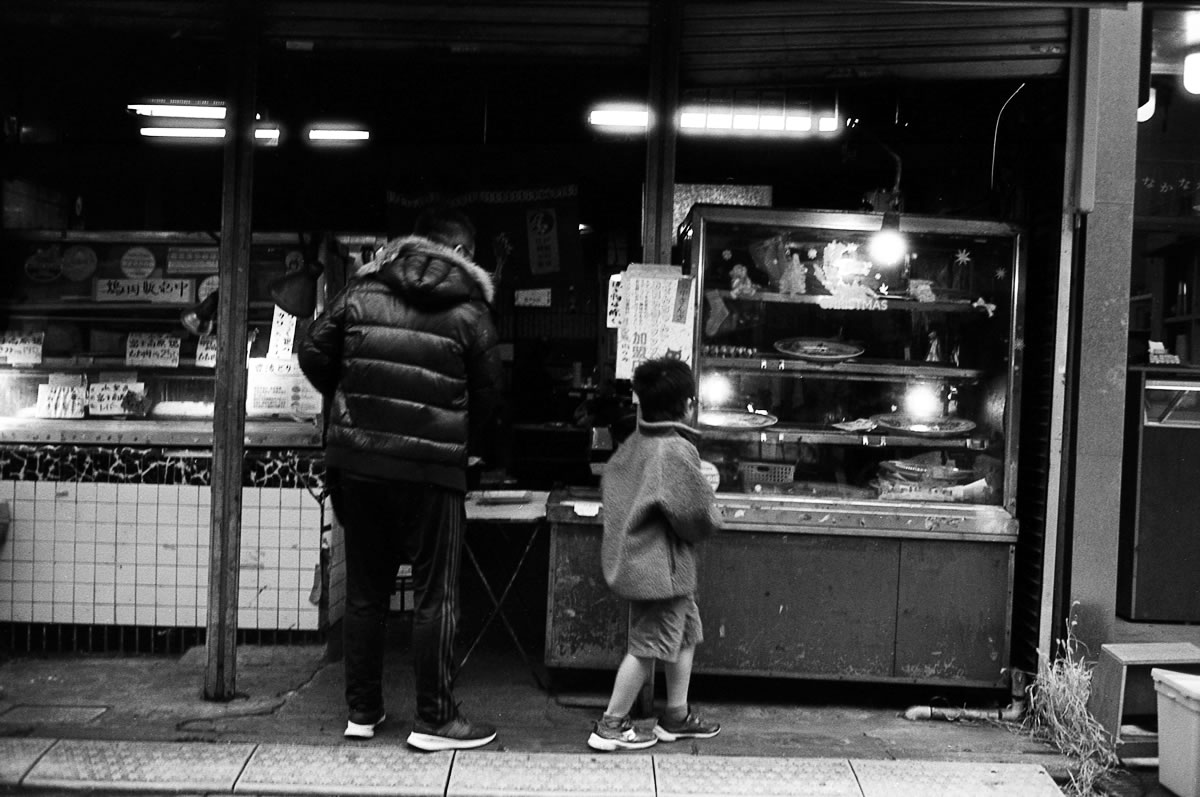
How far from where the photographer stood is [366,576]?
14.4ft

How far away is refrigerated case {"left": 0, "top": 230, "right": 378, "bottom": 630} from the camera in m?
5.85

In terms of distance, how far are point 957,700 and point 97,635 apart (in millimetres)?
4975

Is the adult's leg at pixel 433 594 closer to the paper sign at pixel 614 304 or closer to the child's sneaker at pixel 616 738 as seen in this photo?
the child's sneaker at pixel 616 738

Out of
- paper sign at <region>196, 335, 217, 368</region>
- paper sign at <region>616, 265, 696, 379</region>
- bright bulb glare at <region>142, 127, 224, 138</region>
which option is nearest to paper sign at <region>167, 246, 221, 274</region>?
paper sign at <region>196, 335, 217, 368</region>

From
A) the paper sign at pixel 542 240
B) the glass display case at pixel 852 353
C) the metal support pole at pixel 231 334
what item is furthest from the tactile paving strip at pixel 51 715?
the paper sign at pixel 542 240

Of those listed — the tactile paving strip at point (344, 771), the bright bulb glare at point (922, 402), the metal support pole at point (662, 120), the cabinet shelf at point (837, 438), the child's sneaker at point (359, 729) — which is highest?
the metal support pole at point (662, 120)

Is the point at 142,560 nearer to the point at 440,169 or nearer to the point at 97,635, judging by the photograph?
the point at 97,635

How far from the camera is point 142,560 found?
A: 5.86 meters

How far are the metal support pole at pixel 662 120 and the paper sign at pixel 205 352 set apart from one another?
305 cm

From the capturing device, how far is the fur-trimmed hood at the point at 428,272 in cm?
429

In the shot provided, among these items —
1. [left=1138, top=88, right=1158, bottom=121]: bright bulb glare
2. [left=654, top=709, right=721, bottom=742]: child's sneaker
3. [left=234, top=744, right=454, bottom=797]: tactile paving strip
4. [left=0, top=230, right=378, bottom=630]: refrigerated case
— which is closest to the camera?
[left=234, top=744, right=454, bottom=797]: tactile paving strip

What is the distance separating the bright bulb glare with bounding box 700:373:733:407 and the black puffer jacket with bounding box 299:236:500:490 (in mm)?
1504

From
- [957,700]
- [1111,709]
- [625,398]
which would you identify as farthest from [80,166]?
[1111,709]

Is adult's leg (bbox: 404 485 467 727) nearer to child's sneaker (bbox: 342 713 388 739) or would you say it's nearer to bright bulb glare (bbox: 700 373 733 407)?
child's sneaker (bbox: 342 713 388 739)
